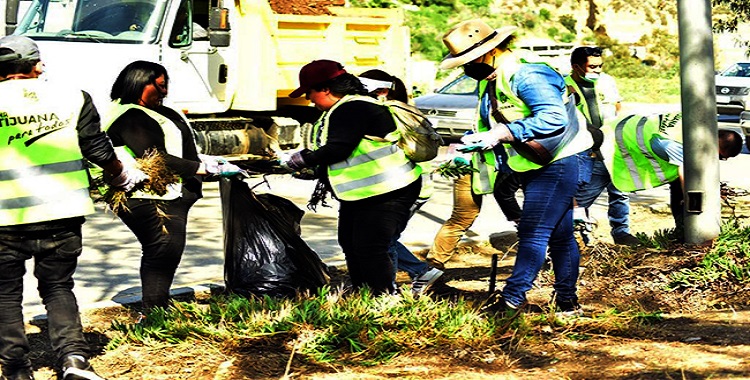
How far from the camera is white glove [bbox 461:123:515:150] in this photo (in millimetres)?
5660

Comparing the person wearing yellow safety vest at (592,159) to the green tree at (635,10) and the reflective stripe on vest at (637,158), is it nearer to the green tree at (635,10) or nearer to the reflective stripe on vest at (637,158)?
the reflective stripe on vest at (637,158)

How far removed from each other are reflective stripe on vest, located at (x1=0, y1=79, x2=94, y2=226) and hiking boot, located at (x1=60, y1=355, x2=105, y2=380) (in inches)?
24.3

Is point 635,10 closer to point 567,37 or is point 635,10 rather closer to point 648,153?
point 567,37

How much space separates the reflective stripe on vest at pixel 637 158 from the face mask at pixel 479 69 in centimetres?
226

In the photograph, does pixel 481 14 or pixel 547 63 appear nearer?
pixel 547 63

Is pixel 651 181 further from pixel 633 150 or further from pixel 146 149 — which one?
pixel 146 149

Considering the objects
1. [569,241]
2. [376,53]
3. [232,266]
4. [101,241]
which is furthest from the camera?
[376,53]

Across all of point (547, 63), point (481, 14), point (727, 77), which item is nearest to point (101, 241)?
point (547, 63)

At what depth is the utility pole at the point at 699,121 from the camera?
23.7ft

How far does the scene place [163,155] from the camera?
230 inches

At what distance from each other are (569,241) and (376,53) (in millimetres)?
9292

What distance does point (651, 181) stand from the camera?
25.8ft

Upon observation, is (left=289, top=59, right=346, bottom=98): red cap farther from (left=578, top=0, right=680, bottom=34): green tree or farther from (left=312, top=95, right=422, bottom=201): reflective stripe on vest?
(left=578, top=0, right=680, bottom=34): green tree

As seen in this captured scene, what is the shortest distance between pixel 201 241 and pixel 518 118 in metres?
4.43
